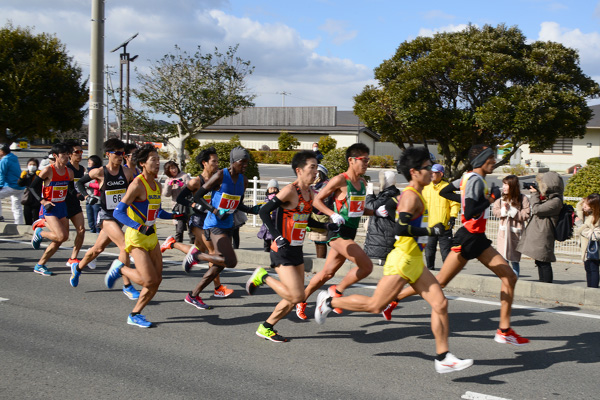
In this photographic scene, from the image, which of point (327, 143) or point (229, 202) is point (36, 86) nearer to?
point (229, 202)

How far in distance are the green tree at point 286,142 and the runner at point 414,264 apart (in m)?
48.9

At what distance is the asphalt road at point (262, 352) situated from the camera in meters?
4.63

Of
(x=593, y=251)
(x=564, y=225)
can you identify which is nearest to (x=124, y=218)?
(x=564, y=225)

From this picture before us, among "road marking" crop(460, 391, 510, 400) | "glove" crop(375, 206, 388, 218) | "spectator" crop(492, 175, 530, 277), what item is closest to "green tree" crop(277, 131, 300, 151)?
"spectator" crop(492, 175, 530, 277)

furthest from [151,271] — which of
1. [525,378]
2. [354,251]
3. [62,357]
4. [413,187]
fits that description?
[525,378]

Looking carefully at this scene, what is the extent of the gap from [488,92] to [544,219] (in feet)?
35.2

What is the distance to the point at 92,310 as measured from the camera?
697cm

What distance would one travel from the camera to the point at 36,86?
24812 mm

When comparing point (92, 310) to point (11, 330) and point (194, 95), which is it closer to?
point (11, 330)

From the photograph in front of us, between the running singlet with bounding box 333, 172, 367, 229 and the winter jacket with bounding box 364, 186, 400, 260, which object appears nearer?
the running singlet with bounding box 333, 172, 367, 229

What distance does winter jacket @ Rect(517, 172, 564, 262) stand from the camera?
8.04 meters

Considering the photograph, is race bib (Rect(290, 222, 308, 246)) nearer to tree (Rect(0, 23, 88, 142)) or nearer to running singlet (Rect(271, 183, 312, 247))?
running singlet (Rect(271, 183, 312, 247))

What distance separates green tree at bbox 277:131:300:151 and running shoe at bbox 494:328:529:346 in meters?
48.6

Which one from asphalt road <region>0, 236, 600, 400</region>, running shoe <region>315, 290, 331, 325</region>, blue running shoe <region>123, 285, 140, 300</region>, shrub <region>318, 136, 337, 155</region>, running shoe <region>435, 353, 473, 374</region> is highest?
shrub <region>318, 136, 337, 155</region>
